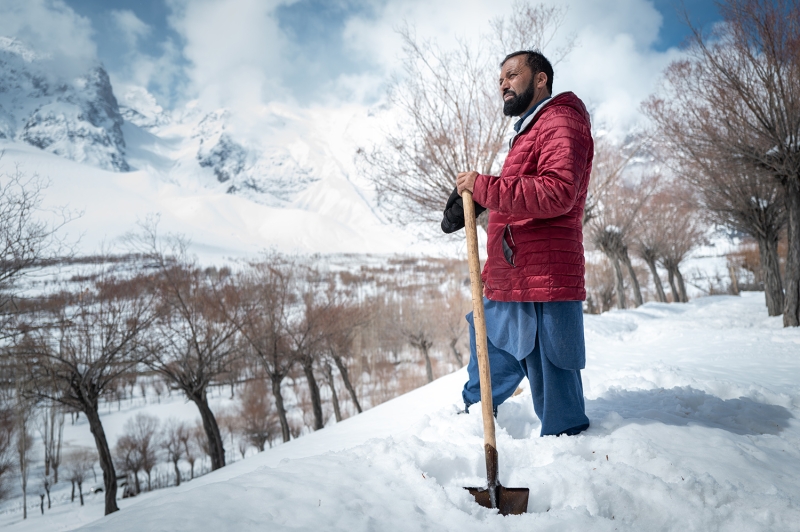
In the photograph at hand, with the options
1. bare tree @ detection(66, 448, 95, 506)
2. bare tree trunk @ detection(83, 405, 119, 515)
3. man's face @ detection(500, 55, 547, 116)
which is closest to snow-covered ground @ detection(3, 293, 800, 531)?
man's face @ detection(500, 55, 547, 116)

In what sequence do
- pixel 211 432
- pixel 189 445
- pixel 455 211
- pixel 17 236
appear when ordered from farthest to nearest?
pixel 189 445, pixel 211 432, pixel 17 236, pixel 455 211

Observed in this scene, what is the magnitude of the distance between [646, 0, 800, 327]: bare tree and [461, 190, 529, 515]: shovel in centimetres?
758

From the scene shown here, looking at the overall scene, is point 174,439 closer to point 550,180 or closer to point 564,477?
point 564,477

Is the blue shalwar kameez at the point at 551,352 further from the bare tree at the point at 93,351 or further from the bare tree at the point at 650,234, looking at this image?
the bare tree at the point at 650,234

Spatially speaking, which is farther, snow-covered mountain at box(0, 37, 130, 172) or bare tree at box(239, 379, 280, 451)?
snow-covered mountain at box(0, 37, 130, 172)

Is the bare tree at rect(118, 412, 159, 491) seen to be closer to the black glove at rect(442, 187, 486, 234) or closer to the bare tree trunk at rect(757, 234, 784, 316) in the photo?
the black glove at rect(442, 187, 486, 234)

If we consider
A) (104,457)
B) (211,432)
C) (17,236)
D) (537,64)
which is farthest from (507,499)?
(211,432)

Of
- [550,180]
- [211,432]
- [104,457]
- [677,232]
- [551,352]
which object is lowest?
[211,432]

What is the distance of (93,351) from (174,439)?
2915 centimetres

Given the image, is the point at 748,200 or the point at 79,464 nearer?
the point at 748,200

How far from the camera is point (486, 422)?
1.71 m

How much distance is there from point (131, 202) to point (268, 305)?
142329 mm

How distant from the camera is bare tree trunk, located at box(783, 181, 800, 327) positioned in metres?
7.55

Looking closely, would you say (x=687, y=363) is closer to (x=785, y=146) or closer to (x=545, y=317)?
(x=545, y=317)
